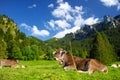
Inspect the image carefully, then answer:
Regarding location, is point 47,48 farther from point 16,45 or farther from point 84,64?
point 84,64

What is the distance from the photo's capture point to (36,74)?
15.8 meters

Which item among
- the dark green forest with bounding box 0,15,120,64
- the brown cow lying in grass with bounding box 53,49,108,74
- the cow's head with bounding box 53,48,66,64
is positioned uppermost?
the dark green forest with bounding box 0,15,120,64

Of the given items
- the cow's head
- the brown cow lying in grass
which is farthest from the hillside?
the brown cow lying in grass

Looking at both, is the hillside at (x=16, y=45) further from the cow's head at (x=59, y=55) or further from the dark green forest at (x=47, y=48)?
the cow's head at (x=59, y=55)

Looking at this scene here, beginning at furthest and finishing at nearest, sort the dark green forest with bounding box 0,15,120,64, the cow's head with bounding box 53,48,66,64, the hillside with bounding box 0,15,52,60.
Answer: the hillside with bounding box 0,15,52,60
the dark green forest with bounding box 0,15,120,64
the cow's head with bounding box 53,48,66,64

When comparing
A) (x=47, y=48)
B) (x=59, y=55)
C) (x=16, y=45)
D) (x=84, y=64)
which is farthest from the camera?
(x=47, y=48)

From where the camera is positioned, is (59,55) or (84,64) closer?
(84,64)

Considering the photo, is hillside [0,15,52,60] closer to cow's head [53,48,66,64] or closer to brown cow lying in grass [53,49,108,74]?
cow's head [53,48,66,64]

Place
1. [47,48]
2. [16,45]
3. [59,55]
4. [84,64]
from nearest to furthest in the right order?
[84,64] → [59,55] → [16,45] → [47,48]

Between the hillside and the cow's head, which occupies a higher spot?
the hillside

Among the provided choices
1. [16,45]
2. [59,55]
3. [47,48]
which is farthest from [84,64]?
[47,48]

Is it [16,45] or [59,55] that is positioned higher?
[16,45]

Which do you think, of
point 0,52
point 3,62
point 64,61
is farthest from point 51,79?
point 0,52

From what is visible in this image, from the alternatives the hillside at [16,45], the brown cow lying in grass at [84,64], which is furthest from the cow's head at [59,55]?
the hillside at [16,45]
